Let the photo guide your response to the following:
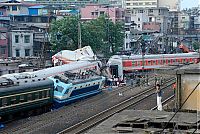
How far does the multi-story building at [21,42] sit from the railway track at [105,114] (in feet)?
44.2

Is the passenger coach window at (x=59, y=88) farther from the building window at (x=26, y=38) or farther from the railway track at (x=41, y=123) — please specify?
the building window at (x=26, y=38)

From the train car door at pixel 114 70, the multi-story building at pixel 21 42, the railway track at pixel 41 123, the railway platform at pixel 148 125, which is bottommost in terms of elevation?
the railway track at pixel 41 123

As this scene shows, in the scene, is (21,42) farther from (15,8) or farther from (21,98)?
(21,98)

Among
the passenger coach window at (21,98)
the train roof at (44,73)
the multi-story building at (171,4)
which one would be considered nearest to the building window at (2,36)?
the train roof at (44,73)

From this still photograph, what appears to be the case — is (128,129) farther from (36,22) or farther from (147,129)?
(36,22)

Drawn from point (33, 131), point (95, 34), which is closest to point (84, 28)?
point (95, 34)

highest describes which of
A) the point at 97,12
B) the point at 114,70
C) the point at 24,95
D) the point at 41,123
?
the point at 97,12

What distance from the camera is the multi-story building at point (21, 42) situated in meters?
33.3

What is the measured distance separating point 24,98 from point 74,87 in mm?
4004

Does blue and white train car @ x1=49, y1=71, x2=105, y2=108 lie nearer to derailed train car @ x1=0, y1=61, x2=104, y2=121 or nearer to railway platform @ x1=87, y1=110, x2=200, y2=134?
derailed train car @ x1=0, y1=61, x2=104, y2=121

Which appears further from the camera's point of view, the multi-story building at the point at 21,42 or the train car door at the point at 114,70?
the multi-story building at the point at 21,42

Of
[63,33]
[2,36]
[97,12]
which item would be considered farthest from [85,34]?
[97,12]

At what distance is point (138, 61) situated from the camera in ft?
103

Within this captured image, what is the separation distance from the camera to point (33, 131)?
41.5 feet
